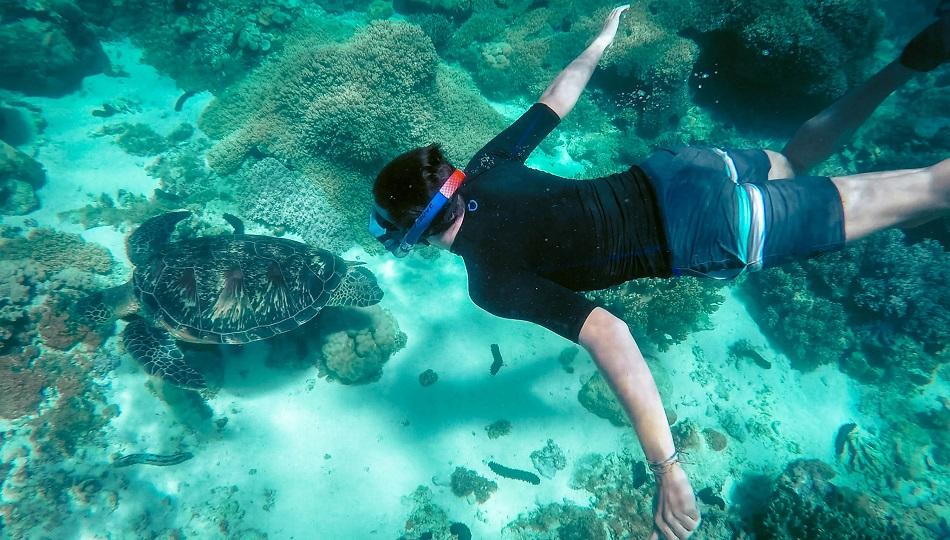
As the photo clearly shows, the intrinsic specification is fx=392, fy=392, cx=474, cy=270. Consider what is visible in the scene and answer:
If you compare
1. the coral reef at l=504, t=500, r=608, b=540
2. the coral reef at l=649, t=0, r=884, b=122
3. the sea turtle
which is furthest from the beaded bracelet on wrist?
the coral reef at l=649, t=0, r=884, b=122

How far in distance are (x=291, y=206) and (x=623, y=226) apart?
6.29 metres

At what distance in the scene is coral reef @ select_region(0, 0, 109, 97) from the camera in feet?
28.2

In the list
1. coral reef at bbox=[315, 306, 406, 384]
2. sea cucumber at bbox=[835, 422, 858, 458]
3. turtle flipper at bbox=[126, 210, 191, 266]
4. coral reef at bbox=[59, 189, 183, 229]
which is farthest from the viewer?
coral reef at bbox=[59, 189, 183, 229]

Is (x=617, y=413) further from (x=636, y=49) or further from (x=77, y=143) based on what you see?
(x=77, y=143)

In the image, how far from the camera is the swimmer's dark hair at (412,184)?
7.41ft

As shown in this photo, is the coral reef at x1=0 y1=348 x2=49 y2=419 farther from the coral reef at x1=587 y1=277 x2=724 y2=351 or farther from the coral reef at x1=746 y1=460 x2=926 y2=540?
the coral reef at x1=746 y1=460 x2=926 y2=540

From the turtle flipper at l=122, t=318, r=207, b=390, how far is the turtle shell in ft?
0.68

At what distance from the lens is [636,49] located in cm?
849

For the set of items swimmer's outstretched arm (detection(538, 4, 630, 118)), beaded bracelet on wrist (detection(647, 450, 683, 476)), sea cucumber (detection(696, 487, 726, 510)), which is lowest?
sea cucumber (detection(696, 487, 726, 510))

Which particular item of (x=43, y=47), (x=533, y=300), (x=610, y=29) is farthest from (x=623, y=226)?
(x=43, y=47)

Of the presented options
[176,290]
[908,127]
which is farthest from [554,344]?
[908,127]

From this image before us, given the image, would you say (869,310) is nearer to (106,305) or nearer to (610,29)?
(610,29)

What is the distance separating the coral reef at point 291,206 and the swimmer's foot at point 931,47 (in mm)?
7167

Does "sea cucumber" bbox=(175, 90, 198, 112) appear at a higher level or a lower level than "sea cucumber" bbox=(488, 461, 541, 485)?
higher
